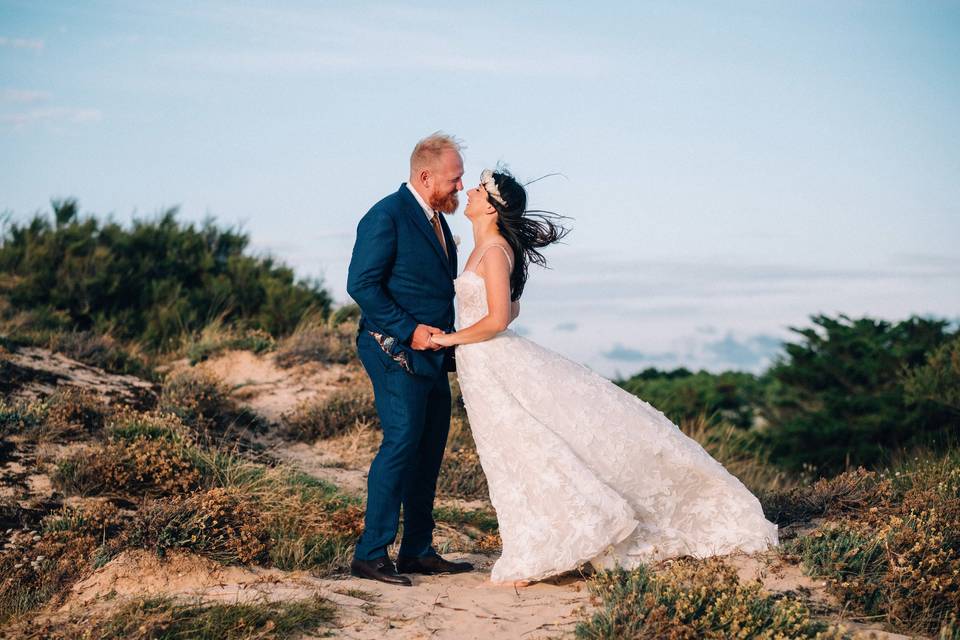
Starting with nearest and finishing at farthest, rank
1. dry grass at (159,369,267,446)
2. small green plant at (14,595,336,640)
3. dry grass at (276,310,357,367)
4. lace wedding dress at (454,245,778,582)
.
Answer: small green plant at (14,595,336,640) → lace wedding dress at (454,245,778,582) → dry grass at (159,369,267,446) → dry grass at (276,310,357,367)

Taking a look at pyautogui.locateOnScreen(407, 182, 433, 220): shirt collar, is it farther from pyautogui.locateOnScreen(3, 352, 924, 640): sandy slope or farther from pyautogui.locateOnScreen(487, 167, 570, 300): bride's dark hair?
pyautogui.locateOnScreen(3, 352, 924, 640): sandy slope

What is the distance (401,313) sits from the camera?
5.73m

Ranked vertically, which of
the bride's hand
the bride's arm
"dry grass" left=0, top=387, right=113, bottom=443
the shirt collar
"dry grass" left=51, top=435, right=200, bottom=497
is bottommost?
"dry grass" left=51, top=435, right=200, bottom=497

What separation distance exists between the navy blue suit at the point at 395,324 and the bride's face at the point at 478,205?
27cm

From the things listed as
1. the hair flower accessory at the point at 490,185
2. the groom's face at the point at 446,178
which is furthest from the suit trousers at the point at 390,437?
the hair flower accessory at the point at 490,185

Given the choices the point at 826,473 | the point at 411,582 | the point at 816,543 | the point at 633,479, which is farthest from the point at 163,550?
the point at 826,473

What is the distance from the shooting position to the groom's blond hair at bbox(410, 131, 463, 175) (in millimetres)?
5863

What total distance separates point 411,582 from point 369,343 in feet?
4.91

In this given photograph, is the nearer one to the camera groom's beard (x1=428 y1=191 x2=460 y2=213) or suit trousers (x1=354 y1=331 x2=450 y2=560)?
suit trousers (x1=354 y1=331 x2=450 y2=560)

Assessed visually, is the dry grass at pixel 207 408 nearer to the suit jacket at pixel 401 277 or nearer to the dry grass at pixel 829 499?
the suit jacket at pixel 401 277

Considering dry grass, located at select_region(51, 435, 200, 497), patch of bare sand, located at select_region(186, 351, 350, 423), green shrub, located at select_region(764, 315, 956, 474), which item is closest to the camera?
dry grass, located at select_region(51, 435, 200, 497)

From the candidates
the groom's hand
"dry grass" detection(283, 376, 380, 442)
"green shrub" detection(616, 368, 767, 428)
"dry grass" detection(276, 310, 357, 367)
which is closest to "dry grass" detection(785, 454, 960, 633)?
the groom's hand

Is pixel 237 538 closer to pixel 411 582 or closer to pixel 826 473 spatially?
pixel 411 582

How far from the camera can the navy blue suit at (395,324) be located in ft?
18.7
